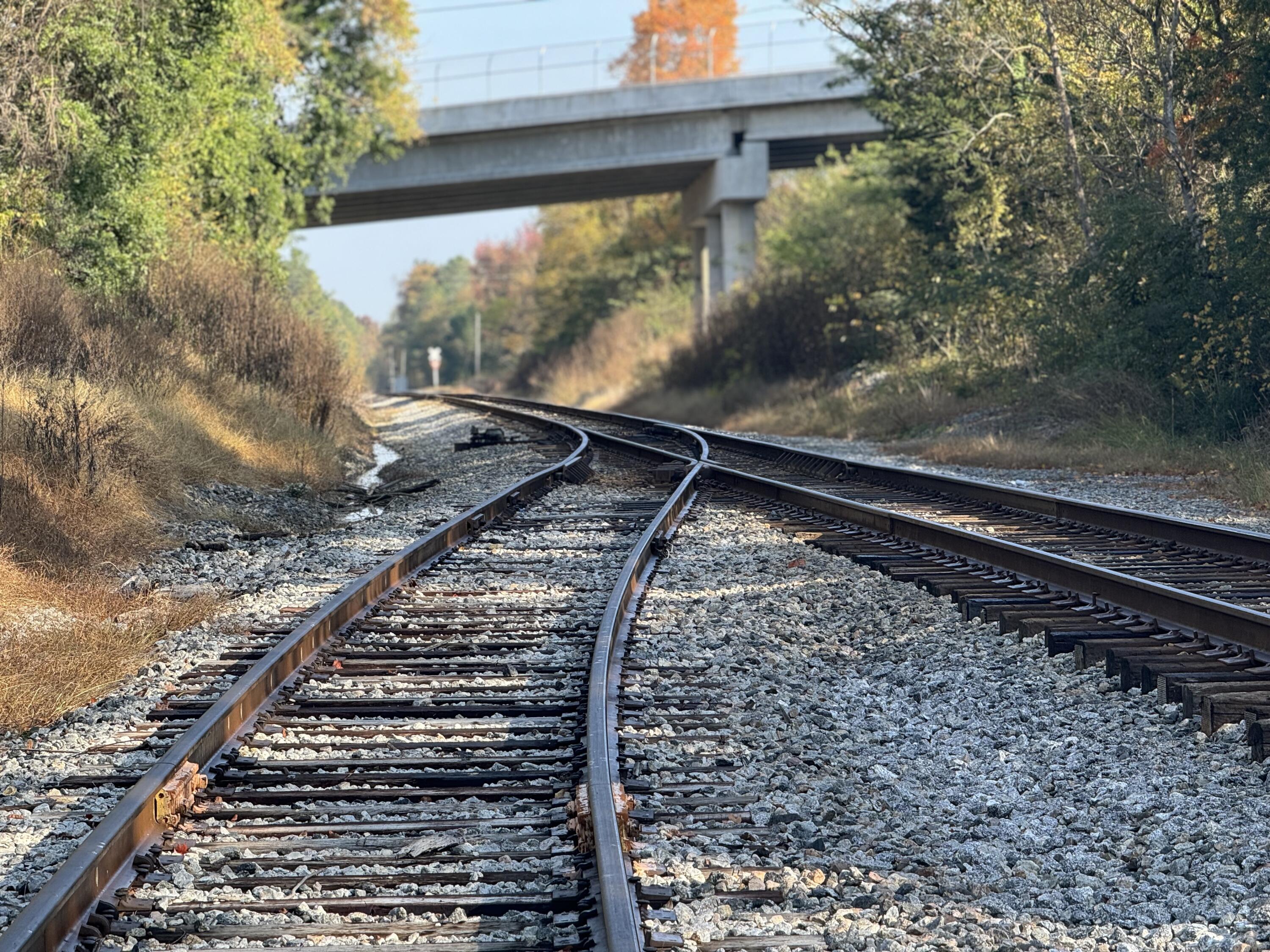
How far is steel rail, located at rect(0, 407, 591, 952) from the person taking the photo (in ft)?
10.8

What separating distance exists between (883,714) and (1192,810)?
5.32 feet

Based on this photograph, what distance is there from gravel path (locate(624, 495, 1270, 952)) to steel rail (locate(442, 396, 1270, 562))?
9.25 ft

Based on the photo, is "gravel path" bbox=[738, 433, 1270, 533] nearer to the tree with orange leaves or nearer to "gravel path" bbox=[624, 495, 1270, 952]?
"gravel path" bbox=[624, 495, 1270, 952]

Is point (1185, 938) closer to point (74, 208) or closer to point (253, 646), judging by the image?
point (253, 646)

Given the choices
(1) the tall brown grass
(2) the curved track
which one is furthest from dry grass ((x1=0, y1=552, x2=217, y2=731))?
(2) the curved track

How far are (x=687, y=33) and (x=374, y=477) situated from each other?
171ft

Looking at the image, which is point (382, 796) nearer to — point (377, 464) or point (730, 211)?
point (377, 464)

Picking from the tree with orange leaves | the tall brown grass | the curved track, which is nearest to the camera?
the curved track

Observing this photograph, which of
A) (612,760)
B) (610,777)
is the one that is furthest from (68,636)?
(610,777)

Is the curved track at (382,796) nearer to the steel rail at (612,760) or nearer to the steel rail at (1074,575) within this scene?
the steel rail at (612,760)

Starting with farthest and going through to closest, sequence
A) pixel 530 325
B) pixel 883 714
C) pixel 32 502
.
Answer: pixel 530 325, pixel 32 502, pixel 883 714

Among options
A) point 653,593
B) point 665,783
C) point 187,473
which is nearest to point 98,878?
point 665,783

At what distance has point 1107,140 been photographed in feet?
71.6

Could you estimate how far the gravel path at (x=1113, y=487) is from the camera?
11.9m
